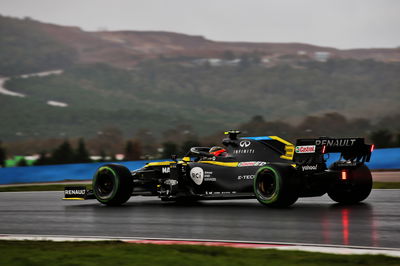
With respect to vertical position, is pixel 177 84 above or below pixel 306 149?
above

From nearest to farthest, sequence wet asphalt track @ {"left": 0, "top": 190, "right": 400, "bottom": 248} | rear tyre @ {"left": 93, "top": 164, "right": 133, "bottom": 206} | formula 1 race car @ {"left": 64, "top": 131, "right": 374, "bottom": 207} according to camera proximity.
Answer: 1. wet asphalt track @ {"left": 0, "top": 190, "right": 400, "bottom": 248}
2. formula 1 race car @ {"left": 64, "top": 131, "right": 374, "bottom": 207}
3. rear tyre @ {"left": 93, "top": 164, "right": 133, "bottom": 206}

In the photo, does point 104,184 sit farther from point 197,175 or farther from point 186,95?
point 186,95

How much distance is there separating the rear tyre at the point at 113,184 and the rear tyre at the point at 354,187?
15.2 feet

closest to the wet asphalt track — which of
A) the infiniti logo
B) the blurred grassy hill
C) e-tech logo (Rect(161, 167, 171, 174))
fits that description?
Result: e-tech logo (Rect(161, 167, 171, 174))

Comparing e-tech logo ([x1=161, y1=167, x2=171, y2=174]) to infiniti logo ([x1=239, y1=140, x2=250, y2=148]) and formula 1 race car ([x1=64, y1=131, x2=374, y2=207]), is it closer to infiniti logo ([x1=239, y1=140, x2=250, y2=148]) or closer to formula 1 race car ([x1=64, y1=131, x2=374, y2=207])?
formula 1 race car ([x1=64, y1=131, x2=374, y2=207])

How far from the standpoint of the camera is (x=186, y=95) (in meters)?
113

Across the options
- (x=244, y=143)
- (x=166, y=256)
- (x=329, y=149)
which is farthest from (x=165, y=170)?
(x=166, y=256)

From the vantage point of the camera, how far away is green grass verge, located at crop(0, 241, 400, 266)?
6789 mm

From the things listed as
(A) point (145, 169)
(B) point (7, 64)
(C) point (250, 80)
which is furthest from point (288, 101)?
(A) point (145, 169)

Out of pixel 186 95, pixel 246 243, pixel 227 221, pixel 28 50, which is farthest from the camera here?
pixel 28 50

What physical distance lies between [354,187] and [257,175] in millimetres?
2263

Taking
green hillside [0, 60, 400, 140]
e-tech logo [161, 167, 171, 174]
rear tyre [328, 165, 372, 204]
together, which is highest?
green hillside [0, 60, 400, 140]

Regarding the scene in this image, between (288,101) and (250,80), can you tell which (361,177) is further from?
(250,80)

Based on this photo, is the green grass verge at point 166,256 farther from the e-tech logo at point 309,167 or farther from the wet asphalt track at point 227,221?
the e-tech logo at point 309,167
